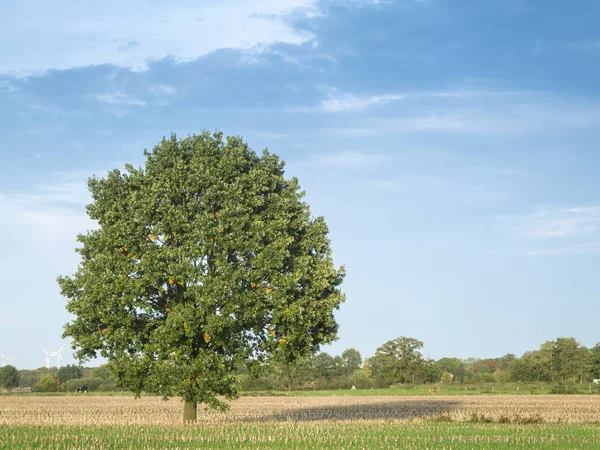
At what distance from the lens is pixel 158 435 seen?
33.9 m

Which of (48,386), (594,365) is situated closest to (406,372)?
(594,365)

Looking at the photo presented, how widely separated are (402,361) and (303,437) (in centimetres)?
14314

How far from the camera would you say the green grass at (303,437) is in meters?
30.5

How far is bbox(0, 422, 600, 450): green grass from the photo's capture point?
100 ft

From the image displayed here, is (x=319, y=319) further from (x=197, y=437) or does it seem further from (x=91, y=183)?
(x=91, y=183)

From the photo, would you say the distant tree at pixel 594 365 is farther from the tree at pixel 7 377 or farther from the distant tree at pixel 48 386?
the tree at pixel 7 377

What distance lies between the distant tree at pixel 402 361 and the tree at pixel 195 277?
13236 cm

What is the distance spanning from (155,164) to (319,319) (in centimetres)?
1418

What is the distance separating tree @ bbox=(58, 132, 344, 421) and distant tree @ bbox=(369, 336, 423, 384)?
132361 mm

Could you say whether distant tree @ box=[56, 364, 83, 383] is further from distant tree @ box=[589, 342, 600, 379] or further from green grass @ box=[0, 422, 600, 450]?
green grass @ box=[0, 422, 600, 450]

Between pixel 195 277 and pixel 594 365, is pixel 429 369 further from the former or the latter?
pixel 195 277

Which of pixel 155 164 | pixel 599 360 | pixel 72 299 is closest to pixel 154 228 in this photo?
pixel 155 164

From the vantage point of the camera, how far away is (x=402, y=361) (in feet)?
564

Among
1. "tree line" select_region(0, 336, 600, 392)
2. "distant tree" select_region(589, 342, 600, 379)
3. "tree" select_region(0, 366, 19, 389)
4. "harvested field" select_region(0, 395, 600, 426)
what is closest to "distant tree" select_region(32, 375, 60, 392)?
"tree line" select_region(0, 336, 600, 392)
